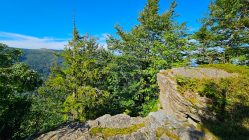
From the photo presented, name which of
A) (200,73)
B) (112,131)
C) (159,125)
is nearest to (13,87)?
(112,131)

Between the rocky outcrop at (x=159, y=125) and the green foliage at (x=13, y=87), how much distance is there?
2.48m

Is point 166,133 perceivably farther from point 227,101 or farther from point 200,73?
point 200,73

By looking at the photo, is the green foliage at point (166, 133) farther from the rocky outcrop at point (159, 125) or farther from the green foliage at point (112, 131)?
the green foliage at point (112, 131)

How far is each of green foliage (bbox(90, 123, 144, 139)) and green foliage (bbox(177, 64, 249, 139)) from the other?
2512mm

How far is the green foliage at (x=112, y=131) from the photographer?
8148mm

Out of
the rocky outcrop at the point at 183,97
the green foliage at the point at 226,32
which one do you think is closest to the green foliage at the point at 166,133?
the rocky outcrop at the point at 183,97

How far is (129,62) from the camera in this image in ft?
66.0

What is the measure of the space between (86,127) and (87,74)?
32.5 ft

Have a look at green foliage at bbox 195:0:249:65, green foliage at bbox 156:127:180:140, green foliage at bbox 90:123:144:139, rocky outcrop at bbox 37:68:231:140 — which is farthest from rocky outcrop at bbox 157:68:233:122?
green foliage at bbox 195:0:249:65

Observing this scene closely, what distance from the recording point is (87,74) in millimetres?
18156

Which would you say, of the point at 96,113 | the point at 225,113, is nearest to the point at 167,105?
the point at 225,113

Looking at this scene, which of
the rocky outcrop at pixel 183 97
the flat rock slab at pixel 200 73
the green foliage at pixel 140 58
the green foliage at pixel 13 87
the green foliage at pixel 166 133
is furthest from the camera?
the green foliage at pixel 140 58

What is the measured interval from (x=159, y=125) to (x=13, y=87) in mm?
6203

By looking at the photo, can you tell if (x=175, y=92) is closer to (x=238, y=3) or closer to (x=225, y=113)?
(x=225, y=113)
